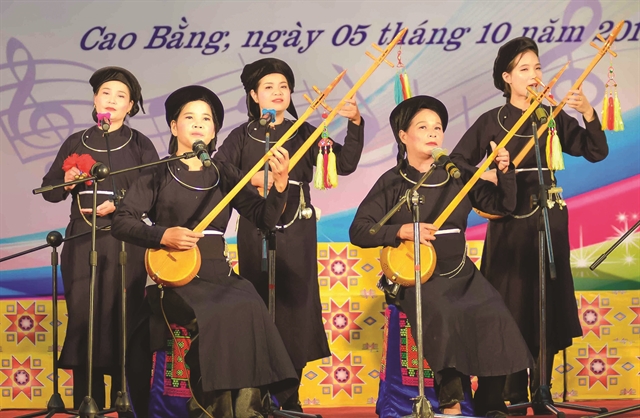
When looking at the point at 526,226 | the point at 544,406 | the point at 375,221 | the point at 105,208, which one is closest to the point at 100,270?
the point at 105,208

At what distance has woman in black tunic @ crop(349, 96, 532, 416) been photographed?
4.49 metres

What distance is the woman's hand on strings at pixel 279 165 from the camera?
447 centimetres

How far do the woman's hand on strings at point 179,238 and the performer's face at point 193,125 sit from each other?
0.52 metres

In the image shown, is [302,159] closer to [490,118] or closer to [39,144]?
[490,118]

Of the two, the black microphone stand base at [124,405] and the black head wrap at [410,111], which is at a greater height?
the black head wrap at [410,111]

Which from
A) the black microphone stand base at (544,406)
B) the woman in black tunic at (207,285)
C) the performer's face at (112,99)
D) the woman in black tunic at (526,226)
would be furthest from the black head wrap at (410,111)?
the performer's face at (112,99)

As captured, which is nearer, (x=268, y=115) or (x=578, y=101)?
(x=268, y=115)

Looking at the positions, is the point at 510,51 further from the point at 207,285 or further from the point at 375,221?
the point at 207,285

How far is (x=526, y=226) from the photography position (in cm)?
532

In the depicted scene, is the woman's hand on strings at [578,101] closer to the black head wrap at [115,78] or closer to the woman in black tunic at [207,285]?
the woman in black tunic at [207,285]

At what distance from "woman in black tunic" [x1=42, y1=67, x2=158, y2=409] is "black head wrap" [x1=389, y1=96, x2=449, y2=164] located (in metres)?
1.32

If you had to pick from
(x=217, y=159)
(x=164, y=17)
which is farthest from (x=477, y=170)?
(x=164, y=17)

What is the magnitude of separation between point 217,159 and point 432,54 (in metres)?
2.39

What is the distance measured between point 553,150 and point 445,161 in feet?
2.94
